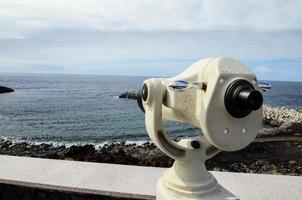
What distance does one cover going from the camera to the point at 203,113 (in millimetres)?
1261

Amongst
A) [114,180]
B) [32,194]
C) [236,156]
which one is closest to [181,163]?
[114,180]

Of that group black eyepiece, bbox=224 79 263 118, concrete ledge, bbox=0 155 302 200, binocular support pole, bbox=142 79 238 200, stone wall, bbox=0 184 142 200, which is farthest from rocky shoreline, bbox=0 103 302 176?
black eyepiece, bbox=224 79 263 118

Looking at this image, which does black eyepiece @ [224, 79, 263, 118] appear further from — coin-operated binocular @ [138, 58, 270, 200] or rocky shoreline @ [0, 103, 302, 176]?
rocky shoreline @ [0, 103, 302, 176]

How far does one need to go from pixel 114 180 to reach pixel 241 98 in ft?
4.76

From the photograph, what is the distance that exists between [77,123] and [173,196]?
90.0 ft

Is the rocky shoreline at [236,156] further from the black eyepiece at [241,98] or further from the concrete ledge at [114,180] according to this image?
the black eyepiece at [241,98]

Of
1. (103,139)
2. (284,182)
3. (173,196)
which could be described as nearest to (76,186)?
(173,196)

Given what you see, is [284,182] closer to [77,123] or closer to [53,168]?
[53,168]

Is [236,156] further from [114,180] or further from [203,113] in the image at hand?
[203,113]

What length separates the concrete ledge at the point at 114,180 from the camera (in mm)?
2258

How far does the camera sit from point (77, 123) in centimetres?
2823

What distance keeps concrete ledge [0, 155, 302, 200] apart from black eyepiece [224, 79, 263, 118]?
1133mm

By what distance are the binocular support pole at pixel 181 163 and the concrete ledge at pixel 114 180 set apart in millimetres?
735

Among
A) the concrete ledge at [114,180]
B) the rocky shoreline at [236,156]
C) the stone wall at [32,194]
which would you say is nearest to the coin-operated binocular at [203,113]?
the concrete ledge at [114,180]
